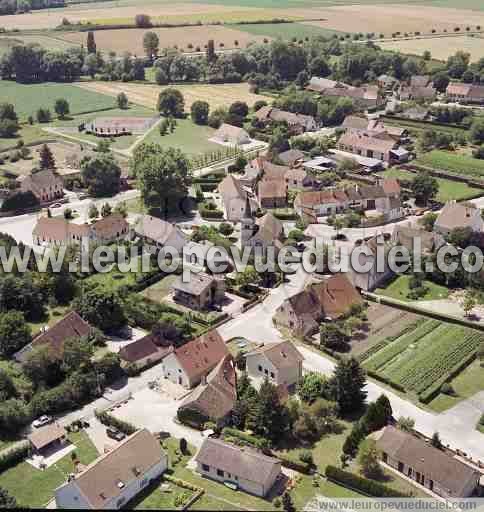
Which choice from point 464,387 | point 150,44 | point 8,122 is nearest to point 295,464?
point 464,387

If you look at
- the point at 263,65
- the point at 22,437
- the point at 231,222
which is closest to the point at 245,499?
the point at 22,437

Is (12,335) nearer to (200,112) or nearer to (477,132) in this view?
(200,112)

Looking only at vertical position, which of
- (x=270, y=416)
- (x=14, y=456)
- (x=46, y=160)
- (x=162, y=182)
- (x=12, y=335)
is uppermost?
(x=162, y=182)

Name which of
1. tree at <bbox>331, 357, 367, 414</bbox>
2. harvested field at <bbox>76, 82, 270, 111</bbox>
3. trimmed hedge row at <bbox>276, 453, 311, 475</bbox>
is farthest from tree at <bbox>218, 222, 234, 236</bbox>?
harvested field at <bbox>76, 82, 270, 111</bbox>

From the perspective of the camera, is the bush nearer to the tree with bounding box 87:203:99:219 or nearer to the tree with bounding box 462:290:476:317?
the tree with bounding box 462:290:476:317

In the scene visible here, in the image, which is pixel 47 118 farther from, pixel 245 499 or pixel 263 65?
pixel 245 499

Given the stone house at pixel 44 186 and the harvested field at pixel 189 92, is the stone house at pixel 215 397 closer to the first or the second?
the stone house at pixel 44 186
